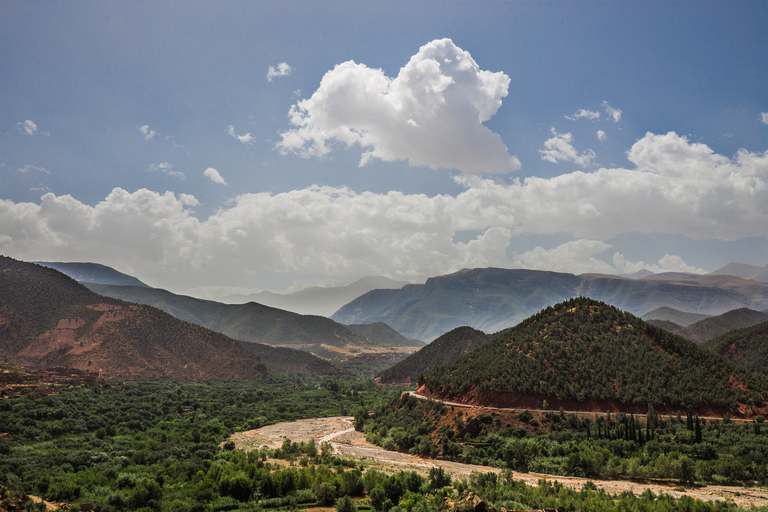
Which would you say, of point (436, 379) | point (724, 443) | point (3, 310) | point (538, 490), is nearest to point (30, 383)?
point (3, 310)

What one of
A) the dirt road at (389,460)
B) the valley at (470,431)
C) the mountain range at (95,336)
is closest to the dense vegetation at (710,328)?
the valley at (470,431)

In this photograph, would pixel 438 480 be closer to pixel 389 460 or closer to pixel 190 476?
pixel 389 460

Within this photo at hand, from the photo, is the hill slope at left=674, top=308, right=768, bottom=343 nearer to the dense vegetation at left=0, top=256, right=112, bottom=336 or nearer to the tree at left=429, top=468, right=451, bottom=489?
the tree at left=429, top=468, right=451, bottom=489

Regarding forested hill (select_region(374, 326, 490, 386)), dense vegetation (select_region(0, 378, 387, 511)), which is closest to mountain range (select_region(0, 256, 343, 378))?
dense vegetation (select_region(0, 378, 387, 511))

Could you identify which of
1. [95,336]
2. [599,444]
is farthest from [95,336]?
[599,444]

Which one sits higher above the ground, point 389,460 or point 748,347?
point 748,347

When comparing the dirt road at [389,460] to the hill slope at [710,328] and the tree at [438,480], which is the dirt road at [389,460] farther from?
the hill slope at [710,328]
